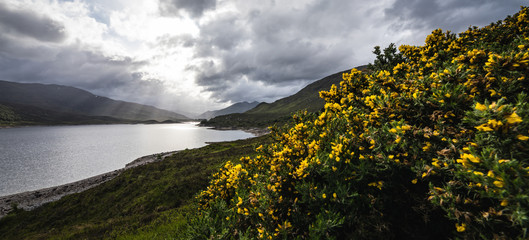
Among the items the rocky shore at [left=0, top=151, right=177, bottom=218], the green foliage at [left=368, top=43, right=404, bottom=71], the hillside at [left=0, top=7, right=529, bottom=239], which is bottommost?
the rocky shore at [left=0, top=151, right=177, bottom=218]

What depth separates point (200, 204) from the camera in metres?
7.51

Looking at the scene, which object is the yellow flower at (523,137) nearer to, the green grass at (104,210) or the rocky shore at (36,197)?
the green grass at (104,210)

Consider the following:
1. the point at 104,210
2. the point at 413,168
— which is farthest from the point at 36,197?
the point at 413,168

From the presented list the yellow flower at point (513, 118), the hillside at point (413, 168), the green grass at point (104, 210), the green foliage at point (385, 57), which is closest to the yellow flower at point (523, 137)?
the hillside at point (413, 168)

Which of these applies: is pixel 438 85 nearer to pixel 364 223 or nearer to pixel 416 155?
pixel 416 155

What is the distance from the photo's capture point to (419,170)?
3127 mm

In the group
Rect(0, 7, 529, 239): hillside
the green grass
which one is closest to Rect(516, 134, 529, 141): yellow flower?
Rect(0, 7, 529, 239): hillside

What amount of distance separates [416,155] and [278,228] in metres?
2.87

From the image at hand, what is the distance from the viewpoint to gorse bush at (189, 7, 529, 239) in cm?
242

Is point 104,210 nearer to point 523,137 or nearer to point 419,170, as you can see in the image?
point 419,170

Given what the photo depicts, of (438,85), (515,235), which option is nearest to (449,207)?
(515,235)

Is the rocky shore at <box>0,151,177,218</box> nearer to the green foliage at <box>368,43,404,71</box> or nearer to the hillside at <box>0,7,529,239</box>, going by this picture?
the hillside at <box>0,7,529,239</box>

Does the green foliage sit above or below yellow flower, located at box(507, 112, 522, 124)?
above

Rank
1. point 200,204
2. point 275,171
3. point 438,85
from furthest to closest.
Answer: point 200,204
point 275,171
point 438,85
